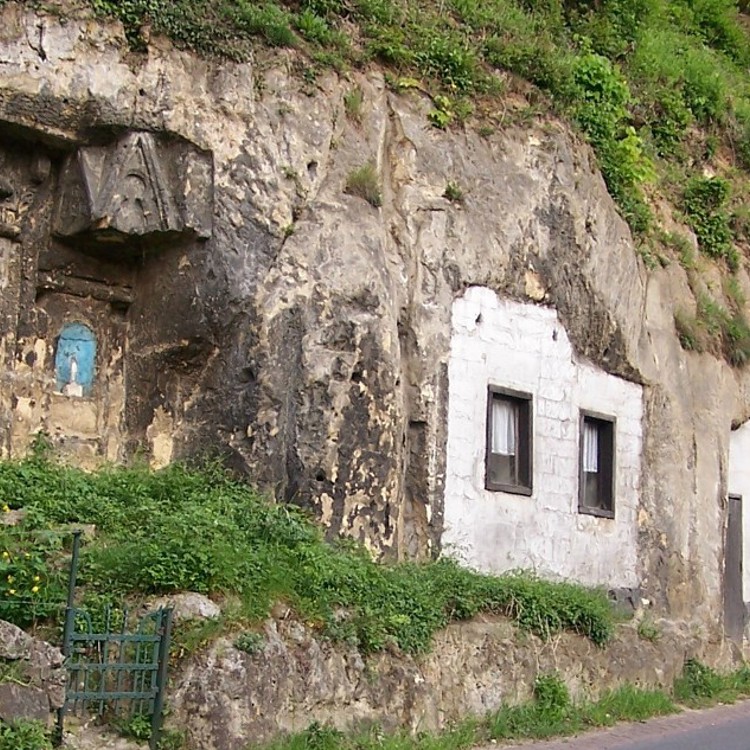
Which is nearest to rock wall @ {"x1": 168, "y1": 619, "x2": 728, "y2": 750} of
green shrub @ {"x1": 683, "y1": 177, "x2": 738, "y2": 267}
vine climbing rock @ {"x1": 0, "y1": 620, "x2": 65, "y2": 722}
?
vine climbing rock @ {"x1": 0, "y1": 620, "x2": 65, "y2": 722}

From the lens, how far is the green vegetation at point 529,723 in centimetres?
1029

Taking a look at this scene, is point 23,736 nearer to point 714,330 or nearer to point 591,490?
point 591,490

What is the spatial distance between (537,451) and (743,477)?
5.67 m

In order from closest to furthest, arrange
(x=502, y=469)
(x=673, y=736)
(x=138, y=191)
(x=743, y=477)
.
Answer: (x=673, y=736) → (x=138, y=191) → (x=502, y=469) → (x=743, y=477)

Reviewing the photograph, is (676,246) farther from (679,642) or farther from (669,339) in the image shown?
(679,642)

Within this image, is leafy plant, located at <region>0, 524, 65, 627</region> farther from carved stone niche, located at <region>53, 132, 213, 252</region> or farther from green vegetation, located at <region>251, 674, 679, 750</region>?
carved stone niche, located at <region>53, 132, 213, 252</region>

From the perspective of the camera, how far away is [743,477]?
19.8m

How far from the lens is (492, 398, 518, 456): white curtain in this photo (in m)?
15.4

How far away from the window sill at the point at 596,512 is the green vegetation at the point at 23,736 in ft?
29.9

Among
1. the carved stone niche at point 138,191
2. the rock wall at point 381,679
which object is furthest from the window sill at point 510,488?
the carved stone niche at point 138,191

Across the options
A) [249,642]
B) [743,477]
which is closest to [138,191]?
[249,642]

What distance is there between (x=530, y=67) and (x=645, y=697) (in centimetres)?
852

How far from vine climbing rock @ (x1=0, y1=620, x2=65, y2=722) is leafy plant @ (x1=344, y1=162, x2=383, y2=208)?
7.21m

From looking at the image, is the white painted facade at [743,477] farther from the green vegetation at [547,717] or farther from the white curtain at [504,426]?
the white curtain at [504,426]
